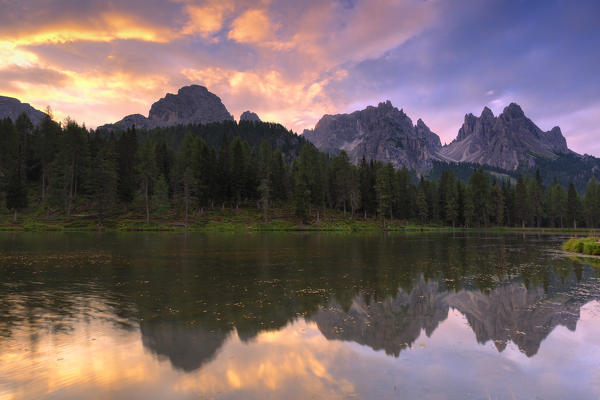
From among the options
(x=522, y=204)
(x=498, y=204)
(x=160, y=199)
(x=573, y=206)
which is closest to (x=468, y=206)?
(x=498, y=204)

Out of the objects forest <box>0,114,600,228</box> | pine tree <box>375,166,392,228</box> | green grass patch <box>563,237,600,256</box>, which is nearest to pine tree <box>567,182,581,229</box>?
forest <box>0,114,600,228</box>

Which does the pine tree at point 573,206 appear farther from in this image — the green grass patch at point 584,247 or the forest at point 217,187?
the green grass patch at point 584,247

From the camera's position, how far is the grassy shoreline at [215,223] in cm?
7481

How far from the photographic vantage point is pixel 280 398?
7.49 meters

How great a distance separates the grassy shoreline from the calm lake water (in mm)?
60259

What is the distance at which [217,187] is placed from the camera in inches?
4018

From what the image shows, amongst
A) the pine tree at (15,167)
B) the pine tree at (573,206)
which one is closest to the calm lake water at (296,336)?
the pine tree at (15,167)

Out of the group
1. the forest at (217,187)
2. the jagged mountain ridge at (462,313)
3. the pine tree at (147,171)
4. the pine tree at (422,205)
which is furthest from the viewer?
the pine tree at (422,205)

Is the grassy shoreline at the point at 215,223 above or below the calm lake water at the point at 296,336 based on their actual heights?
above

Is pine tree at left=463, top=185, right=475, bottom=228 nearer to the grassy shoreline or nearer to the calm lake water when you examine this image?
the grassy shoreline

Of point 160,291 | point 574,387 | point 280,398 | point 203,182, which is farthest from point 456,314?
point 203,182

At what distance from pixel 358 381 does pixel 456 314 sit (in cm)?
845

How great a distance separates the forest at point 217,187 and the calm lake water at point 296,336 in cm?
7034

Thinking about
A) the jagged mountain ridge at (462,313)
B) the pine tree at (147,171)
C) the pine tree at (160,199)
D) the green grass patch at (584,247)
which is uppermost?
the pine tree at (147,171)
